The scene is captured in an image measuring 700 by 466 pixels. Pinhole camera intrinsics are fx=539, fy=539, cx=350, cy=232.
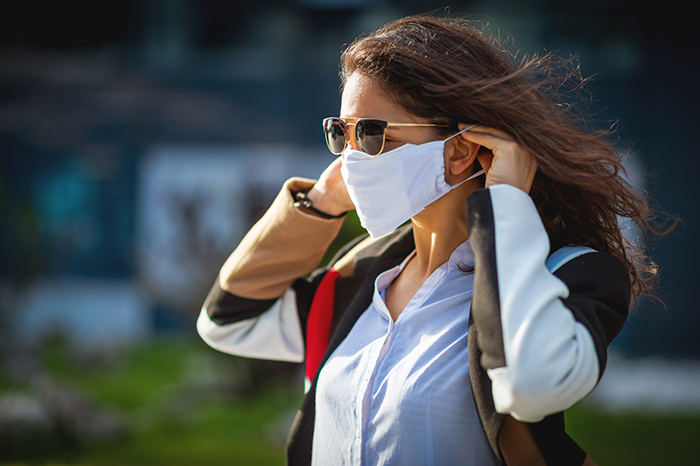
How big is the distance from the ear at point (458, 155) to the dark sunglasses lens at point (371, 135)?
197 millimetres

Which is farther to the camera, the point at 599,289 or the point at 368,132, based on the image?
the point at 368,132

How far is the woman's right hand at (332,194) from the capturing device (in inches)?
73.6

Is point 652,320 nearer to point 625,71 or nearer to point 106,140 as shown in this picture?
point 625,71

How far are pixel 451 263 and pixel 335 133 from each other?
1.71 feet

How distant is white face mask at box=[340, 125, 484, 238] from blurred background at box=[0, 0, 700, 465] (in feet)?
9.72

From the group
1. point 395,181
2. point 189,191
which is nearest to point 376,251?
point 395,181


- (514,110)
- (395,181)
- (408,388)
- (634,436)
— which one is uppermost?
(514,110)

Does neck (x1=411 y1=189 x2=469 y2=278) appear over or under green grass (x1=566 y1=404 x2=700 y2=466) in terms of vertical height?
over

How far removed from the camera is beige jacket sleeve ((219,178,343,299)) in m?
1.88

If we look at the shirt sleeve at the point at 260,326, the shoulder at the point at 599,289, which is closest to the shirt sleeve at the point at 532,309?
the shoulder at the point at 599,289

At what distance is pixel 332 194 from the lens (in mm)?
1882

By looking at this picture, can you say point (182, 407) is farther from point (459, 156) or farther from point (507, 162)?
point (507, 162)

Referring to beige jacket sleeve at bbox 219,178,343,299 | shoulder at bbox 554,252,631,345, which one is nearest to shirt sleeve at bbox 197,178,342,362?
beige jacket sleeve at bbox 219,178,343,299

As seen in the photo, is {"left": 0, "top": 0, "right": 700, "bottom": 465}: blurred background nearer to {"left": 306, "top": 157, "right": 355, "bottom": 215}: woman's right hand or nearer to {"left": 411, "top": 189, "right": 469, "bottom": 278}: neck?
{"left": 306, "top": 157, "right": 355, "bottom": 215}: woman's right hand
